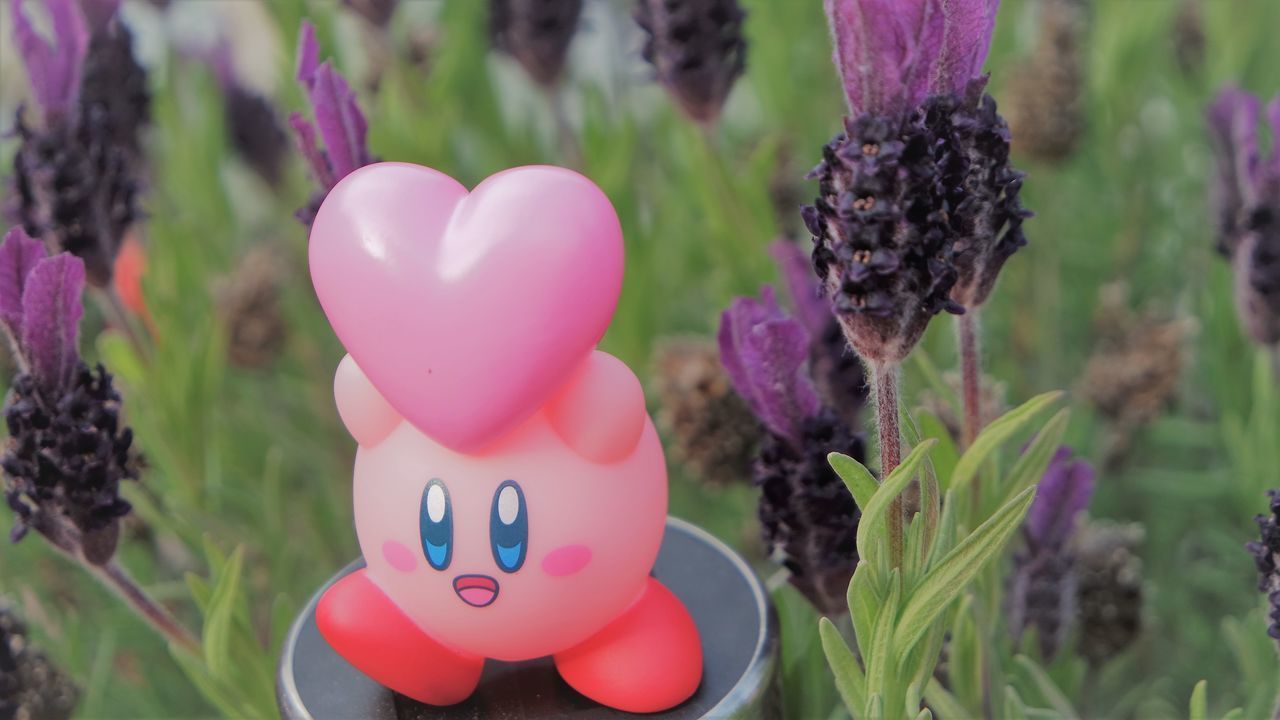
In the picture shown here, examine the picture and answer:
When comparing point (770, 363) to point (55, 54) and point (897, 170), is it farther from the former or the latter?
point (55, 54)

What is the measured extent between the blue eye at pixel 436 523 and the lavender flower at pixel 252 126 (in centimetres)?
99

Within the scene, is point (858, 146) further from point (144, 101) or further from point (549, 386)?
point (144, 101)

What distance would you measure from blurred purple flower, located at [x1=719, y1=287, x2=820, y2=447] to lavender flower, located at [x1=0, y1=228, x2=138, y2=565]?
38 centimetres

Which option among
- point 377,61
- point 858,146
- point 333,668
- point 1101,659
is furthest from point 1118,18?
point 333,668

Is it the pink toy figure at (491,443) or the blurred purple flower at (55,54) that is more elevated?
the blurred purple flower at (55,54)

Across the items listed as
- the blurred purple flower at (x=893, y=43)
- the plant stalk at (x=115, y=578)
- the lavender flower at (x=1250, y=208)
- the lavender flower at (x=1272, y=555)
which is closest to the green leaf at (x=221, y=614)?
the plant stalk at (x=115, y=578)

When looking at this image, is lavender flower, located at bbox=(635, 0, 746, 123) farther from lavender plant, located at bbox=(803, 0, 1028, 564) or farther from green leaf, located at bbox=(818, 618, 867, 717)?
green leaf, located at bbox=(818, 618, 867, 717)

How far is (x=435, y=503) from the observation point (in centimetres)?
65

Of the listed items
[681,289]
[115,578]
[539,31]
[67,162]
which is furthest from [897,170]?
[681,289]

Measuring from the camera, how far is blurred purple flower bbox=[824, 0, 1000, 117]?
0.51 m

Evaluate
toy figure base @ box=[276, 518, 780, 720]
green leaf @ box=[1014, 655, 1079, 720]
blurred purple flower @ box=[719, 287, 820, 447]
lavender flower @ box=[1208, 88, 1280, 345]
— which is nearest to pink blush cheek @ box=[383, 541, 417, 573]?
toy figure base @ box=[276, 518, 780, 720]

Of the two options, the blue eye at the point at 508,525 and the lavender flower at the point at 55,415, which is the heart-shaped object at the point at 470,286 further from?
the lavender flower at the point at 55,415

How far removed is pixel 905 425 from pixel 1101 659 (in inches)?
19.1

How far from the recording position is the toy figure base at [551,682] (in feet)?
2.32
